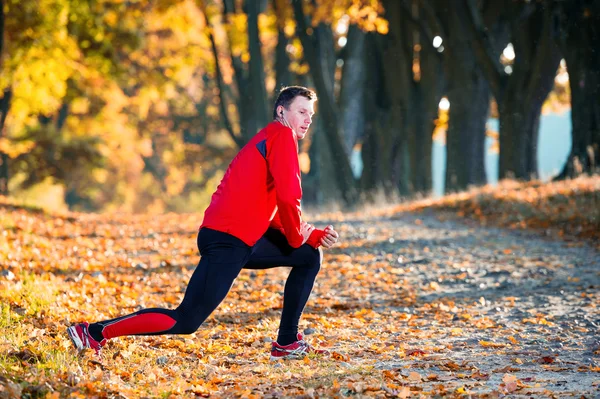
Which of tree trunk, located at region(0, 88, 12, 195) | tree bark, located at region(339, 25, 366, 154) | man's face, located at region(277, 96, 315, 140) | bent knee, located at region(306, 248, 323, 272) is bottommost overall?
bent knee, located at region(306, 248, 323, 272)

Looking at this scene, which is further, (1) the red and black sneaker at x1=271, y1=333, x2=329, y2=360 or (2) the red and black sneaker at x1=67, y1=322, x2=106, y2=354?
(1) the red and black sneaker at x1=271, y1=333, x2=329, y2=360

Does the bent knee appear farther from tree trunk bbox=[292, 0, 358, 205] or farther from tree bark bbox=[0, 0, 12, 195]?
tree trunk bbox=[292, 0, 358, 205]

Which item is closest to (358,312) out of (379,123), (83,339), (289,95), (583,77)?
(289,95)

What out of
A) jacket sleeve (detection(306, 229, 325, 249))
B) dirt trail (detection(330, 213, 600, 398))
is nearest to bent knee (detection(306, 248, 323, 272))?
jacket sleeve (detection(306, 229, 325, 249))

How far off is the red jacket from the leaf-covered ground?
0.94m

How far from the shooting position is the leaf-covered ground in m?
5.00

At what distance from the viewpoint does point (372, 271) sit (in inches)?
421

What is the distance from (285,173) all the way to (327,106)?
659 inches

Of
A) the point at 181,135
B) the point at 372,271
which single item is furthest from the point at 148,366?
the point at 181,135

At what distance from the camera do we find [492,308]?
827 cm

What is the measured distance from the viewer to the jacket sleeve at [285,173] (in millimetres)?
5133

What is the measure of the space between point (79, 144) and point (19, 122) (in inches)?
103

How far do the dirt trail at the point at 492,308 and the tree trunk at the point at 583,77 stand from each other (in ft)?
12.7

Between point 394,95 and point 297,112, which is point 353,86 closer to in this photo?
point 394,95
